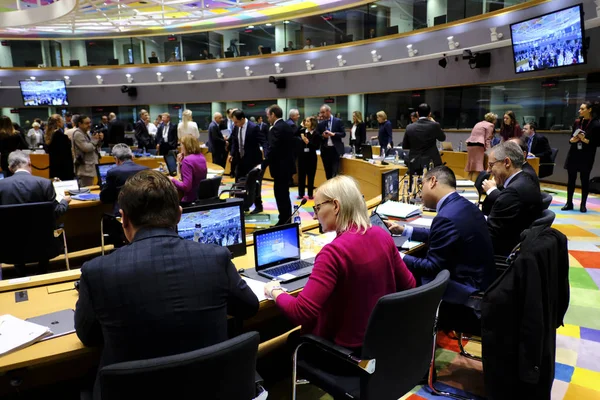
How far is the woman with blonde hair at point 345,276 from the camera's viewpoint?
6.05 feet

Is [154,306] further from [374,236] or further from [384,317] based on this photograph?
[374,236]

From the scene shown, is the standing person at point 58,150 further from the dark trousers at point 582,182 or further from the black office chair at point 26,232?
the dark trousers at point 582,182

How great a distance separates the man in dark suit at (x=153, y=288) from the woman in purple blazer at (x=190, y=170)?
10.7 feet

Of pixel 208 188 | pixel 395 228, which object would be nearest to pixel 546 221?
pixel 395 228

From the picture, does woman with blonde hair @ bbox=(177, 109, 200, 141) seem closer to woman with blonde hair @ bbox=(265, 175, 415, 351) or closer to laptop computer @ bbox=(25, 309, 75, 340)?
laptop computer @ bbox=(25, 309, 75, 340)

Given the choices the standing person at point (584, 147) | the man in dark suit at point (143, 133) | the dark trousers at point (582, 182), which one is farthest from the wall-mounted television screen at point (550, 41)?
the man in dark suit at point (143, 133)

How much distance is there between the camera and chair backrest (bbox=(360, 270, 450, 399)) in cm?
166

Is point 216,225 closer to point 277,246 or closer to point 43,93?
point 277,246

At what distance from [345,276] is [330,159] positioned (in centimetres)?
653

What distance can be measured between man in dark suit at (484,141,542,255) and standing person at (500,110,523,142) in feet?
16.8

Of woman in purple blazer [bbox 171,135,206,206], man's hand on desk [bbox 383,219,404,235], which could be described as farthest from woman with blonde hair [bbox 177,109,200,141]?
man's hand on desk [bbox 383,219,404,235]

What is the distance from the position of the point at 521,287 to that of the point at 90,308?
5.83 feet

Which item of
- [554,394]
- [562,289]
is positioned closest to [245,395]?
[562,289]

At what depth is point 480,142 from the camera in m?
8.46
